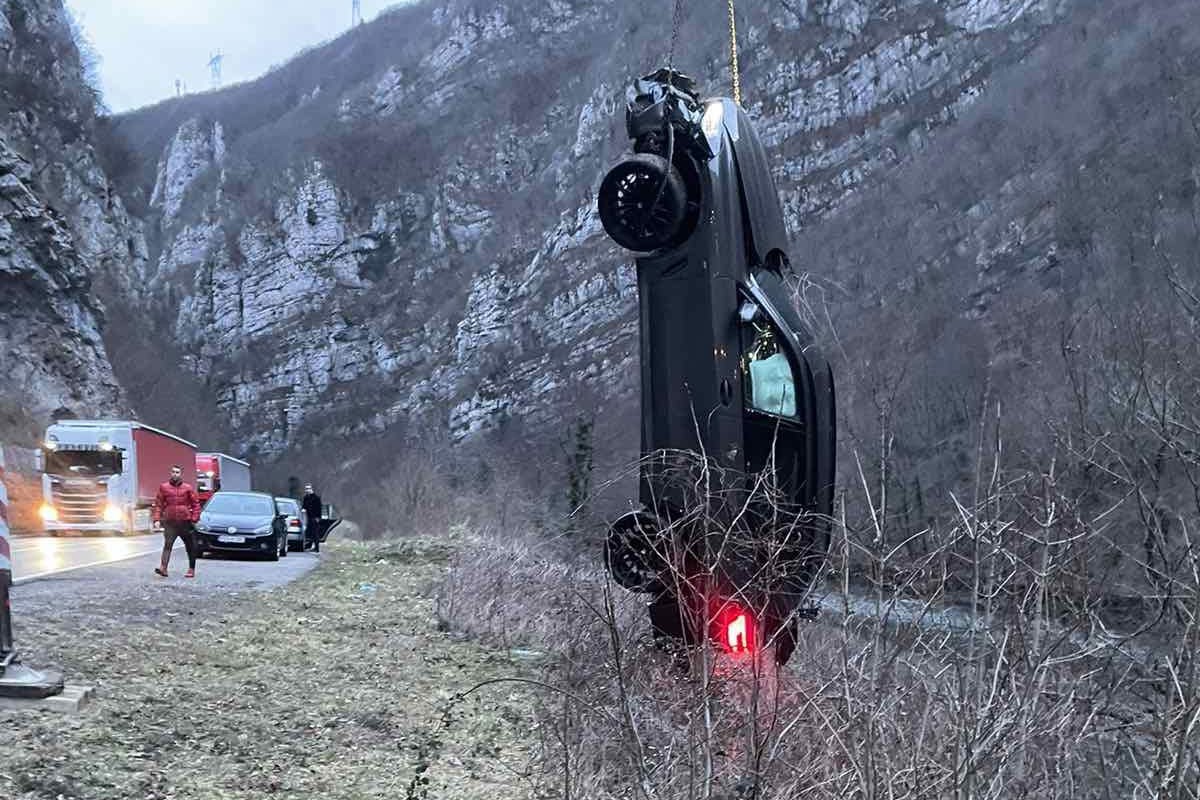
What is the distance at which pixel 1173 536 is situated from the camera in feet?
20.2

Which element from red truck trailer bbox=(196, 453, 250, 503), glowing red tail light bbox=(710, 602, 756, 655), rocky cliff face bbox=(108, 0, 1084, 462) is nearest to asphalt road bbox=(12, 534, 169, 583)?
glowing red tail light bbox=(710, 602, 756, 655)

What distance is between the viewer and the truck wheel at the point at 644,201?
5.90 meters

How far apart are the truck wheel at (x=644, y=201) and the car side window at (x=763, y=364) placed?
610 millimetres

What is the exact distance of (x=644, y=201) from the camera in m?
5.97

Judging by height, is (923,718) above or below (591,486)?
below

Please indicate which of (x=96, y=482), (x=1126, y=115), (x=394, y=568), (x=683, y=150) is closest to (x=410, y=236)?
(x=1126, y=115)

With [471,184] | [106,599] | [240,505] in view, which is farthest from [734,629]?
[471,184]

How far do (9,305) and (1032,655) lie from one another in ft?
149

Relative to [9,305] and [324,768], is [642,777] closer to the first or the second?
[324,768]

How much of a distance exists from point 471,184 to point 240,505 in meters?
107

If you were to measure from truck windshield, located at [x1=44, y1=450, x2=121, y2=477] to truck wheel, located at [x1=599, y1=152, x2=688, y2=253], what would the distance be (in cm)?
2817

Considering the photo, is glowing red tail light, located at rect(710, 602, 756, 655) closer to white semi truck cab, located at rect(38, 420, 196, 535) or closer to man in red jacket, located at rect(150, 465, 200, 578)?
man in red jacket, located at rect(150, 465, 200, 578)

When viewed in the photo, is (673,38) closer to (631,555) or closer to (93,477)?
(631,555)

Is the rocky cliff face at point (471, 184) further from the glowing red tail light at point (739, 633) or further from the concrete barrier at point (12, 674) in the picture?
the glowing red tail light at point (739, 633)
